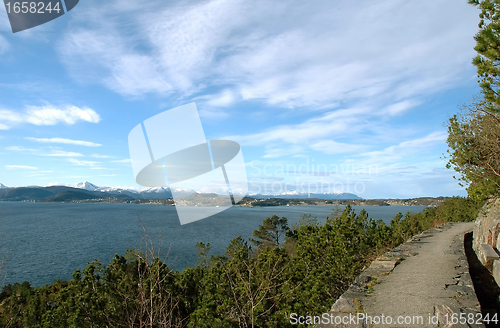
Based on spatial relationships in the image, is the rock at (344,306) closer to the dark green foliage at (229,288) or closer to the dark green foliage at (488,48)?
the dark green foliage at (229,288)

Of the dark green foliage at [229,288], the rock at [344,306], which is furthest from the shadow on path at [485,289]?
the dark green foliage at [229,288]

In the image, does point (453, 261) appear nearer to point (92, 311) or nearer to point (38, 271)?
point (92, 311)

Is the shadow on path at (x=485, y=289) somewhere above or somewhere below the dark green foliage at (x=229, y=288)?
above

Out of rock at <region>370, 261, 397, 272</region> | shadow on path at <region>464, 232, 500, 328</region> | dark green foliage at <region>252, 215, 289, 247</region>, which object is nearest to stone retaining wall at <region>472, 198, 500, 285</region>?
shadow on path at <region>464, 232, 500, 328</region>

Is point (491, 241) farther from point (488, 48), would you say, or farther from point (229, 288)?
point (229, 288)

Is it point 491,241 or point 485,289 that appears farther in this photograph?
point 491,241

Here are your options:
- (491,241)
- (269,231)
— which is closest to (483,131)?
(491,241)

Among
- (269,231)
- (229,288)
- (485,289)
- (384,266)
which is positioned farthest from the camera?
(269,231)

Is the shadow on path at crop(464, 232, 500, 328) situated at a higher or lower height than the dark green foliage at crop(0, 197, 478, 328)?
higher

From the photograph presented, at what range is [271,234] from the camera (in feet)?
118

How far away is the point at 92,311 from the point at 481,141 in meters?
11.2

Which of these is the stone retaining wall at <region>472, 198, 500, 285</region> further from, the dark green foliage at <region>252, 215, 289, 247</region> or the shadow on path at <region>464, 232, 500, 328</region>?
the dark green foliage at <region>252, 215, 289, 247</region>

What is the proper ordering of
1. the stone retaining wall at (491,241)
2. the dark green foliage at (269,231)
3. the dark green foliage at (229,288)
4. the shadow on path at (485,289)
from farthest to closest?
1. the dark green foliage at (269,231)
2. the dark green foliage at (229,288)
3. the stone retaining wall at (491,241)
4. the shadow on path at (485,289)

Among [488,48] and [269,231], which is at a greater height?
[488,48]
